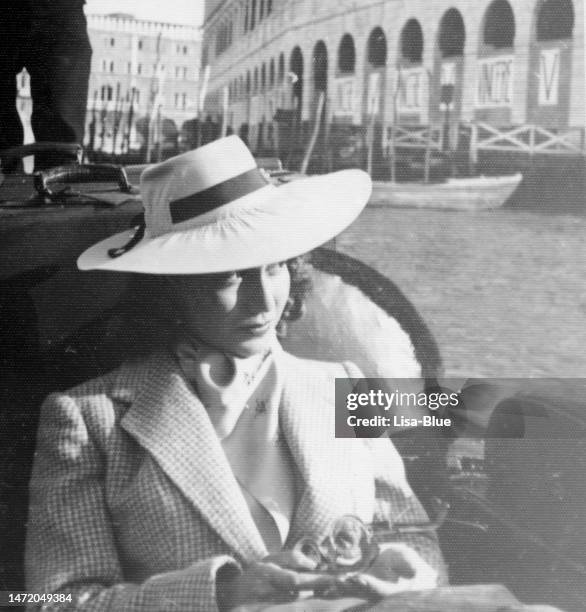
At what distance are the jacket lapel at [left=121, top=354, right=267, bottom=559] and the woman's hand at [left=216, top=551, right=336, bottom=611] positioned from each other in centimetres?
3

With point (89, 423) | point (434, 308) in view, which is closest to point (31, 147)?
point (89, 423)

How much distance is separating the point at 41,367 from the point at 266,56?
94 cm

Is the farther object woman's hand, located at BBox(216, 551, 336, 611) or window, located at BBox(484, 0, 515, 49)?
window, located at BBox(484, 0, 515, 49)

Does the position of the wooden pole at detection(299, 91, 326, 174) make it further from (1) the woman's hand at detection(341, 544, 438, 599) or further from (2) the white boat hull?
(1) the woman's hand at detection(341, 544, 438, 599)

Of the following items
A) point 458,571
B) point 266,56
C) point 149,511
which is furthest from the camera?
point 266,56

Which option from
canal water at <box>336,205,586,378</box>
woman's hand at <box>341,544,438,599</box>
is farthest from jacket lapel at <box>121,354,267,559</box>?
canal water at <box>336,205,586,378</box>

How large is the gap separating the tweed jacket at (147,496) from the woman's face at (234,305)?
122 mm

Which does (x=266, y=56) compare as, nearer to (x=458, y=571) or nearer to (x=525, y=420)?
(x=525, y=420)

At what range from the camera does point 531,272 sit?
187 cm

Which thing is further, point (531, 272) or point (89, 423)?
point (531, 272)

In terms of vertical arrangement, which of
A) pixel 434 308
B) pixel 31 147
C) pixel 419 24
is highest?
pixel 419 24

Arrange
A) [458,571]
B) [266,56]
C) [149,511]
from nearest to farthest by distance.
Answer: [149,511] → [458,571] → [266,56]

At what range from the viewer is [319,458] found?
1.74 metres

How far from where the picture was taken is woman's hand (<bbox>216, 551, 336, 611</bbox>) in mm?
1646
